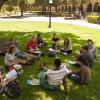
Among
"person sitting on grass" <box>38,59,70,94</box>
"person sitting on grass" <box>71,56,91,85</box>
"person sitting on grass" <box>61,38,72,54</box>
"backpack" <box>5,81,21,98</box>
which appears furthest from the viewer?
"person sitting on grass" <box>61,38,72,54</box>

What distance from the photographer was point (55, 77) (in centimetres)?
977

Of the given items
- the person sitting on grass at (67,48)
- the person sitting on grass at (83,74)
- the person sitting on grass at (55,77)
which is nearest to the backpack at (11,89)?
the person sitting on grass at (55,77)

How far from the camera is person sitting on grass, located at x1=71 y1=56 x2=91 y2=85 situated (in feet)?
33.8

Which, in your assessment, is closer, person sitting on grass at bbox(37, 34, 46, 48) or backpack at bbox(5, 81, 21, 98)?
backpack at bbox(5, 81, 21, 98)

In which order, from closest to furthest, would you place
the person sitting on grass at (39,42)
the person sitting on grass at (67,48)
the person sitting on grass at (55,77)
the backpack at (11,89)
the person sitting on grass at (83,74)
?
the backpack at (11,89) < the person sitting on grass at (55,77) < the person sitting on grass at (83,74) < the person sitting on grass at (67,48) < the person sitting on grass at (39,42)

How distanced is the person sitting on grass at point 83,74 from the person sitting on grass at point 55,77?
28.9 inches

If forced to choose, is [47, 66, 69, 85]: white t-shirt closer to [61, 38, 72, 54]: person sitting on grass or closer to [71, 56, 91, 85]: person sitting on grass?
[71, 56, 91, 85]: person sitting on grass

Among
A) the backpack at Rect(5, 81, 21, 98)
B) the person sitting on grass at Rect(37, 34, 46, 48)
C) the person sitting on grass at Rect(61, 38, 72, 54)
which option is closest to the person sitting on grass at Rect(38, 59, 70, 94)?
the backpack at Rect(5, 81, 21, 98)

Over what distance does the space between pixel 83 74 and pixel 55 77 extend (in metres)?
1.16

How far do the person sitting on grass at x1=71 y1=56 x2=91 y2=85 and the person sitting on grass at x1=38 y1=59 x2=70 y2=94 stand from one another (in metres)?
0.73

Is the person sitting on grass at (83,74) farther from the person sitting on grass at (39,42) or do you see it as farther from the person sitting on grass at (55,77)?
the person sitting on grass at (39,42)

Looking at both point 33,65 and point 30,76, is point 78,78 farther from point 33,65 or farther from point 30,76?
point 33,65

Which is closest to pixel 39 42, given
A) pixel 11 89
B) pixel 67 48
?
pixel 67 48

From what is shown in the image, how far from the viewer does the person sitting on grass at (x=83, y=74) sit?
10297 mm
